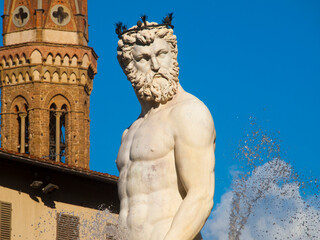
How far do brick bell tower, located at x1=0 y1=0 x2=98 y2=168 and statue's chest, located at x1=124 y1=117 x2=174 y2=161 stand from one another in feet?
178

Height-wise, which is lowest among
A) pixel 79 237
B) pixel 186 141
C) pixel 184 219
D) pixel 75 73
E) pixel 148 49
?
pixel 184 219

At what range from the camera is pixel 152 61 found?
688 cm

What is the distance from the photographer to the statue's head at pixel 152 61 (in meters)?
6.85

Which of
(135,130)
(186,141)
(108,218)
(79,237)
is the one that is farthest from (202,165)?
(79,237)

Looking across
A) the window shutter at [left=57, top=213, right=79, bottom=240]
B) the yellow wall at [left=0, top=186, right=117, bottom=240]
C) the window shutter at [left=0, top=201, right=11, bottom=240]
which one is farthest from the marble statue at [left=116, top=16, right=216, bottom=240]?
the window shutter at [left=57, top=213, right=79, bottom=240]

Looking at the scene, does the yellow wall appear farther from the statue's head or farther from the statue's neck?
the statue's head

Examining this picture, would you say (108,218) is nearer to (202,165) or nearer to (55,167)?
(202,165)

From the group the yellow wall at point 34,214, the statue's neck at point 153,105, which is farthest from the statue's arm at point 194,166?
the yellow wall at point 34,214

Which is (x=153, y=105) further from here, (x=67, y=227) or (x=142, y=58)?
(x=67, y=227)

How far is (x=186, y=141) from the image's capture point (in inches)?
259

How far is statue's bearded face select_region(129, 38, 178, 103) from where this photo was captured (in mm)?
6844

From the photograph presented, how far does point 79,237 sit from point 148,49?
1102 inches

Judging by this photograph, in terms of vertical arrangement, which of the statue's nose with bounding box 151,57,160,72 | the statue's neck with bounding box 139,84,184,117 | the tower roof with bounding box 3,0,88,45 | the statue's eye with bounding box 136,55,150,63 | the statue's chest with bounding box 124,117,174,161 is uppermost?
the tower roof with bounding box 3,0,88,45

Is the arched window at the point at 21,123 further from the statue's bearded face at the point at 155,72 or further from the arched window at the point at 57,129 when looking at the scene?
the statue's bearded face at the point at 155,72
